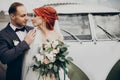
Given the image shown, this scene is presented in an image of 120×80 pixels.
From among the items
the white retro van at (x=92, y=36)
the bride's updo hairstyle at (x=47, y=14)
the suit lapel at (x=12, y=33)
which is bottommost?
the white retro van at (x=92, y=36)

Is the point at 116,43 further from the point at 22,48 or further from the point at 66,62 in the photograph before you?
the point at 22,48

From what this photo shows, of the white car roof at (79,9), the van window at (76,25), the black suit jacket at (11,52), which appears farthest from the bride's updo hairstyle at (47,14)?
the white car roof at (79,9)

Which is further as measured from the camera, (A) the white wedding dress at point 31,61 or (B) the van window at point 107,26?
(B) the van window at point 107,26

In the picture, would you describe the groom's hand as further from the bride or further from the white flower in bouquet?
the white flower in bouquet

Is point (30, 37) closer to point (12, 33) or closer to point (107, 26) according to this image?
point (12, 33)

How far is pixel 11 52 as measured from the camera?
466cm

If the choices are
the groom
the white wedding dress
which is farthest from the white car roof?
the white wedding dress

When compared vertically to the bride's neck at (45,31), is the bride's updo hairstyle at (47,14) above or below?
above

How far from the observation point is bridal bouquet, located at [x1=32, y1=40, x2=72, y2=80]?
4613mm

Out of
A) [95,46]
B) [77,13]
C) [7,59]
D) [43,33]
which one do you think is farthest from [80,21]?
[7,59]

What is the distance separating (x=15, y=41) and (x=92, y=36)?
1230 millimetres

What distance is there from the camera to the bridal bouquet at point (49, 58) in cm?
461

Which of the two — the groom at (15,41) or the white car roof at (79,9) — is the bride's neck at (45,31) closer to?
the groom at (15,41)

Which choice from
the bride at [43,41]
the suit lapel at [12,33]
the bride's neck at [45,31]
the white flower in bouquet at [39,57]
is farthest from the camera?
the suit lapel at [12,33]
